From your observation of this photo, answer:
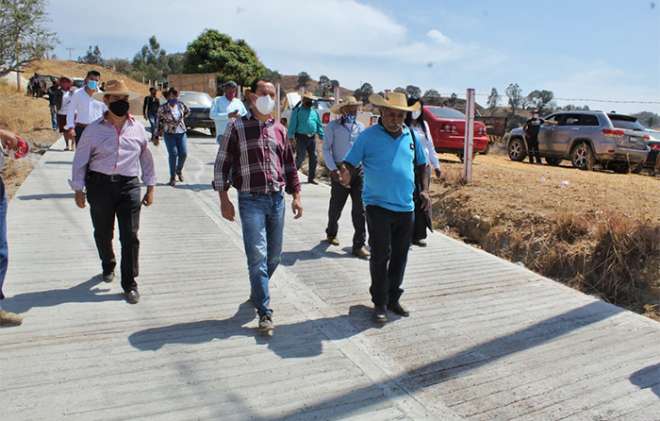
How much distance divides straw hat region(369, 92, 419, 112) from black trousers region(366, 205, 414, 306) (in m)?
0.79

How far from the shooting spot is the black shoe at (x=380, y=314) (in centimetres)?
450

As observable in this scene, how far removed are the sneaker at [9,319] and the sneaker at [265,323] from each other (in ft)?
5.73

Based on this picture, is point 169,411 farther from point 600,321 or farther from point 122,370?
point 600,321

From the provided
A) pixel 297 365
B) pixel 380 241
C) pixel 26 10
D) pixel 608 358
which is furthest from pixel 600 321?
pixel 26 10

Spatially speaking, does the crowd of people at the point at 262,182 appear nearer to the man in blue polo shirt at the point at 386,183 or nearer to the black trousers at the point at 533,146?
the man in blue polo shirt at the point at 386,183

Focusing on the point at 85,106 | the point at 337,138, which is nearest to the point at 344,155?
the point at 337,138

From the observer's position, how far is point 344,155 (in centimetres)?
657

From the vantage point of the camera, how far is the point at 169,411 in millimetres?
3143

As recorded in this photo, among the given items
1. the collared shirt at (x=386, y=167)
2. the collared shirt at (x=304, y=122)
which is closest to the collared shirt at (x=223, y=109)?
the collared shirt at (x=304, y=122)

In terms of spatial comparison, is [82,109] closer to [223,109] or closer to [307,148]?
[223,109]

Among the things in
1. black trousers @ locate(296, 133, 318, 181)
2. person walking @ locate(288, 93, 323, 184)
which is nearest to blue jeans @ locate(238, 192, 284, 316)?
person walking @ locate(288, 93, 323, 184)

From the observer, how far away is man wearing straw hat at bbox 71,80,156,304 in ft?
14.9

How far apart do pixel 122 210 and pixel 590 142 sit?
12.9m

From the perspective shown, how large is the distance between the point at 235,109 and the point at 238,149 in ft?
17.2
